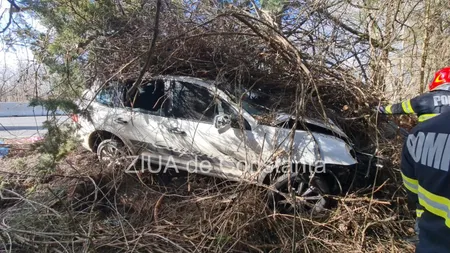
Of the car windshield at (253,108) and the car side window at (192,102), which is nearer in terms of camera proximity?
the car windshield at (253,108)

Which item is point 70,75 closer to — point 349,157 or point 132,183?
point 132,183

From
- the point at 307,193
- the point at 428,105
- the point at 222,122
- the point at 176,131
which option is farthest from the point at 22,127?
the point at 428,105

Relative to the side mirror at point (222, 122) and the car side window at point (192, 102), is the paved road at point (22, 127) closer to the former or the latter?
the car side window at point (192, 102)

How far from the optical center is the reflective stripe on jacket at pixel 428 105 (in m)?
3.15

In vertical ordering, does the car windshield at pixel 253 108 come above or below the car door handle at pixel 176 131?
above

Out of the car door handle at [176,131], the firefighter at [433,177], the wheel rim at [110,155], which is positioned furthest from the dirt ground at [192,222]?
the firefighter at [433,177]

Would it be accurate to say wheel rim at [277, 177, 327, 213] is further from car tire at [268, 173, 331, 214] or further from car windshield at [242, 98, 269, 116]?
car windshield at [242, 98, 269, 116]

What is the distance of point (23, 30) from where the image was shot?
465 cm

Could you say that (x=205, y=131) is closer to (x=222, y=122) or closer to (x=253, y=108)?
(x=222, y=122)

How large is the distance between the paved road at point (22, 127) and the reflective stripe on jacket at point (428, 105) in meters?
4.09

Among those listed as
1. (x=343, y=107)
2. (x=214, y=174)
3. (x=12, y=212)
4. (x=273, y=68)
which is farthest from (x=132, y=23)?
(x=343, y=107)

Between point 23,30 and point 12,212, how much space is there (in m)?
2.64

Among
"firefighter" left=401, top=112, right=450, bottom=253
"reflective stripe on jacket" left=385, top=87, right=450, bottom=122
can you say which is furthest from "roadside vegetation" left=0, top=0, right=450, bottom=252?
"firefighter" left=401, top=112, right=450, bottom=253

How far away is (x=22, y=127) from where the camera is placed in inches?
464
